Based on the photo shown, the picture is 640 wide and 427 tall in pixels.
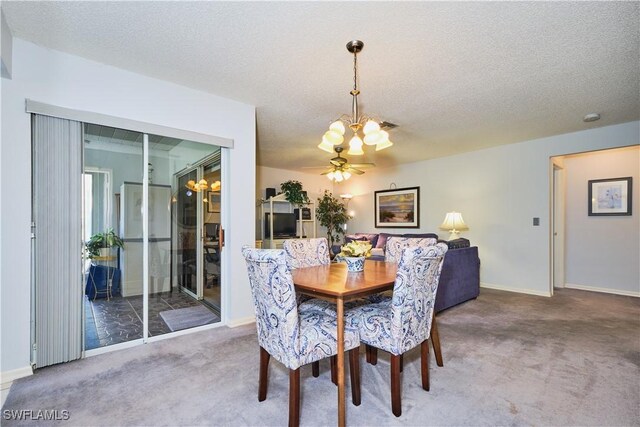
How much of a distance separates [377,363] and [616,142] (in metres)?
Result: 4.28

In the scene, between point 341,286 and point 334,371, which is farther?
point 334,371

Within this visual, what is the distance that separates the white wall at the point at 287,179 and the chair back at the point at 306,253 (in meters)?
3.80

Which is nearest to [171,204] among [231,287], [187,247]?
Answer: [187,247]

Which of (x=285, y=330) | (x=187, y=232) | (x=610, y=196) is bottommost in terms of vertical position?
(x=285, y=330)

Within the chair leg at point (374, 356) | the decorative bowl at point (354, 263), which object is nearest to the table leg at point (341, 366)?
the decorative bowl at point (354, 263)

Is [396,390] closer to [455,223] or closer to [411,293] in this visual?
[411,293]

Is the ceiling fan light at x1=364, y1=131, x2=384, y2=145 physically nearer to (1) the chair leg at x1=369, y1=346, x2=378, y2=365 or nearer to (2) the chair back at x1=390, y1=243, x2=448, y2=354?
(2) the chair back at x1=390, y1=243, x2=448, y2=354

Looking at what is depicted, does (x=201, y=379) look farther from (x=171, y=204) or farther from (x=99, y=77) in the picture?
(x=99, y=77)

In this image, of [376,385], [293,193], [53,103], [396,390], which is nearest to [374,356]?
[376,385]

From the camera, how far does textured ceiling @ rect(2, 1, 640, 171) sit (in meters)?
1.89

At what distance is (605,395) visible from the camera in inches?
76.1

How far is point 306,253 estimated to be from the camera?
9.17 ft

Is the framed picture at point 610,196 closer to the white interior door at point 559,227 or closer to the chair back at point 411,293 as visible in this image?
the white interior door at point 559,227

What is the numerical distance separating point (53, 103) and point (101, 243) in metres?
1.18
